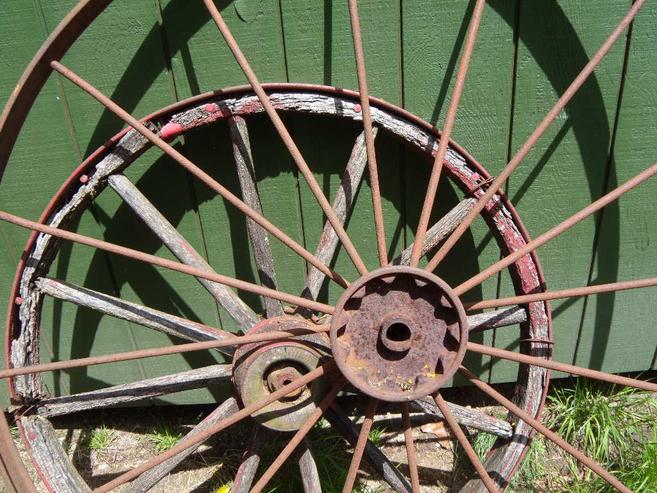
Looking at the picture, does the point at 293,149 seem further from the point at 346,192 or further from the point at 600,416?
the point at 600,416

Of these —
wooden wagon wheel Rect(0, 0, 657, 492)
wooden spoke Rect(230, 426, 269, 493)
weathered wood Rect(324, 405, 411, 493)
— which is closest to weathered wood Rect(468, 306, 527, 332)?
wooden wagon wheel Rect(0, 0, 657, 492)

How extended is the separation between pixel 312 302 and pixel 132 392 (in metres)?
0.67

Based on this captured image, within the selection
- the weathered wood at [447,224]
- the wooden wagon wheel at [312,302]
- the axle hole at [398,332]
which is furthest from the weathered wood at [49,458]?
the weathered wood at [447,224]

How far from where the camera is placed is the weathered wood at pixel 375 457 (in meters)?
1.53

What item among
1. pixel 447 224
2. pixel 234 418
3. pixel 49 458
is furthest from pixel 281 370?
pixel 49 458

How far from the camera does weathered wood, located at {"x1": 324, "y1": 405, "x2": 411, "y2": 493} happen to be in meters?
1.53

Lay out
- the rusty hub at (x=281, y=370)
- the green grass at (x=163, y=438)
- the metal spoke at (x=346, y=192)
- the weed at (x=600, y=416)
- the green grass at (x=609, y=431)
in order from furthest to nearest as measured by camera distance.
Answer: the green grass at (x=163, y=438)
the weed at (x=600, y=416)
the green grass at (x=609, y=431)
the metal spoke at (x=346, y=192)
the rusty hub at (x=281, y=370)

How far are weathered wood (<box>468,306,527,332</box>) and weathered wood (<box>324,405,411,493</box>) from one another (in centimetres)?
44

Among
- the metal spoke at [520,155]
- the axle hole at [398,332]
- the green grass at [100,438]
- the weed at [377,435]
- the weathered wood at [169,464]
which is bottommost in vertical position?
the weed at [377,435]

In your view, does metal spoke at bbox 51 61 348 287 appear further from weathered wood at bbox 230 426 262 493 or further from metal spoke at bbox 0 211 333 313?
weathered wood at bbox 230 426 262 493

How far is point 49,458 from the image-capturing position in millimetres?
1521

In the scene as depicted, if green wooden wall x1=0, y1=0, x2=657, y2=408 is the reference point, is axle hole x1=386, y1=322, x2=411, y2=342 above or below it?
below

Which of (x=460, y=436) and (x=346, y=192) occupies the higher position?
(x=346, y=192)

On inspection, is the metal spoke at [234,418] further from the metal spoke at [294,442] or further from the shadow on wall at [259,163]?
the shadow on wall at [259,163]
